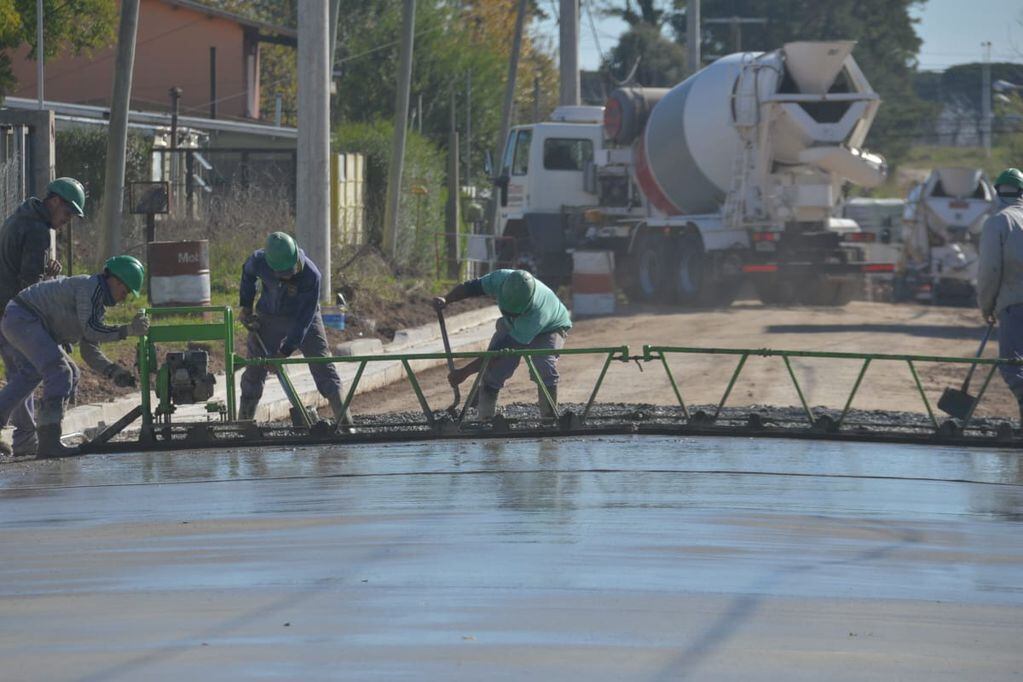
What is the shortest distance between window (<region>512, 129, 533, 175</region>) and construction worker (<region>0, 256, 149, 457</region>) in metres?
18.5

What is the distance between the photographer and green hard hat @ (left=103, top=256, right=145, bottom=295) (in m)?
8.93

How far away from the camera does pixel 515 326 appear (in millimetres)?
10406

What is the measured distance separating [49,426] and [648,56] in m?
56.6

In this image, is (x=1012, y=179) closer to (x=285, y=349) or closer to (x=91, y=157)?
(x=285, y=349)

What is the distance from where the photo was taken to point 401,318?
1881 centimetres

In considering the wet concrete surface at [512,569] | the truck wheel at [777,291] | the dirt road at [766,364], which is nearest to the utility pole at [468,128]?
the truck wheel at [777,291]

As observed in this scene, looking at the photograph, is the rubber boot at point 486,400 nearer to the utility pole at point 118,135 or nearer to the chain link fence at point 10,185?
the chain link fence at point 10,185

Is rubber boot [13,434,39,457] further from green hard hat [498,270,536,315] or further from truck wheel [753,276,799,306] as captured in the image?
truck wheel [753,276,799,306]

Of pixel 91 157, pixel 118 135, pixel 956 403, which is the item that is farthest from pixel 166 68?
pixel 956 403

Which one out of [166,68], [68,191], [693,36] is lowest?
[68,191]

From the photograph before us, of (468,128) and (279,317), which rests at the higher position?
(468,128)

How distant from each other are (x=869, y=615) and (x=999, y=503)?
2.66 meters

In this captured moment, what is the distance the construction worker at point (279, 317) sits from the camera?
1032 cm

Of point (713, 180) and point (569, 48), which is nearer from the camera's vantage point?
point (713, 180)
